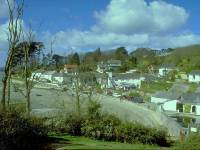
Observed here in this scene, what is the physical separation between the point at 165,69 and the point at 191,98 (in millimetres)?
51158

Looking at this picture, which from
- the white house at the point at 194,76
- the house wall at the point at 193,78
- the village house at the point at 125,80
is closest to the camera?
the white house at the point at 194,76

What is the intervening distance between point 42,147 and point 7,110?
194 centimetres

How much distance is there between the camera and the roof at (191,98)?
219 ft

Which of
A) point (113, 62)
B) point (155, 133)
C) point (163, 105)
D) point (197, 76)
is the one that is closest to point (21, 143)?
point (155, 133)

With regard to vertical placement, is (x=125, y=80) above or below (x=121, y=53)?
below

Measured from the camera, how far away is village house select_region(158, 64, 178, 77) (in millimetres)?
115250

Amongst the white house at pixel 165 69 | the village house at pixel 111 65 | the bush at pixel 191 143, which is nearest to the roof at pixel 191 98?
the white house at pixel 165 69

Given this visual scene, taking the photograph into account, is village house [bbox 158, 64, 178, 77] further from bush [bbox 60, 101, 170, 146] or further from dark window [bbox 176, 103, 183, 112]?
bush [bbox 60, 101, 170, 146]

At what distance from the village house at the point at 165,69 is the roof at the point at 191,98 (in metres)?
44.0

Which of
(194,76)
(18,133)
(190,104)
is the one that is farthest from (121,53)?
(18,133)

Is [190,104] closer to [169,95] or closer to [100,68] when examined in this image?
[169,95]

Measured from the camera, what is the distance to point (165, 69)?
118812mm

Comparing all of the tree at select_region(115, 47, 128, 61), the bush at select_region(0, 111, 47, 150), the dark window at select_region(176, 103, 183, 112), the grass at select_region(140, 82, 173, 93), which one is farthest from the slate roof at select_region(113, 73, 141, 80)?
the bush at select_region(0, 111, 47, 150)

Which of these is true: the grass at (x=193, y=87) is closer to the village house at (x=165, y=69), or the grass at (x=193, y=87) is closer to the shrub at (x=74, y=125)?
the village house at (x=165, y=69)
